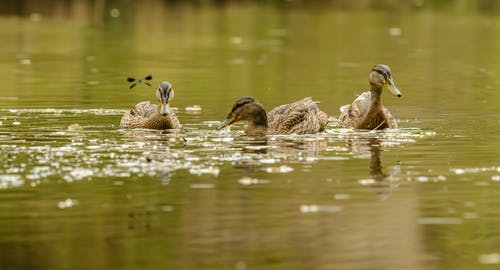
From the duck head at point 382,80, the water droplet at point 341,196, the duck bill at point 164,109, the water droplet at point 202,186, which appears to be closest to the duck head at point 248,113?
the duck bill at point 164,109

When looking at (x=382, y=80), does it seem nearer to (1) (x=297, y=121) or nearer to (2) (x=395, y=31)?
(1) (x=297, y=121)

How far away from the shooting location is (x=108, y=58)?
29.5 metres

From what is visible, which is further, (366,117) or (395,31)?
(395,31)

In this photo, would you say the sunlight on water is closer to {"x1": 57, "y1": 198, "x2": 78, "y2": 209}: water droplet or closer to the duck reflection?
the duck reflection

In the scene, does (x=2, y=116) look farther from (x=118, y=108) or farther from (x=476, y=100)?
(x=476, y=100)

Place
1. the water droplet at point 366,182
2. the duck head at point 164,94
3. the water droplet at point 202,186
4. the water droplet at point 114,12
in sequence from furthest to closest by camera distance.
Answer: the water droplet at point 114,12, the duck head at point 164,94, the water droplet at point 366,182, the water droplet at point 202,186

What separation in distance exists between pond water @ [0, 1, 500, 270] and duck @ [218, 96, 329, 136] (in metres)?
0.23

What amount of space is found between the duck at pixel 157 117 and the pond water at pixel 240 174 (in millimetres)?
332

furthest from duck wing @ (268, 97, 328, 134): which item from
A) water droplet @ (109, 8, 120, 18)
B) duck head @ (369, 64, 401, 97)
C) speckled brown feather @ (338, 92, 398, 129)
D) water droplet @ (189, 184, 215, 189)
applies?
water droplet @ (109, 8, 120, 18)

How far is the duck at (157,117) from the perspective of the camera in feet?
53.8

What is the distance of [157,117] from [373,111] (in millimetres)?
2836

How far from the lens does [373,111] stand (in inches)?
663

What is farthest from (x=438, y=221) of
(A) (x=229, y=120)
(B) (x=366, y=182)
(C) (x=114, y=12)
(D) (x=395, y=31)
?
(C) (x=114, y=12)

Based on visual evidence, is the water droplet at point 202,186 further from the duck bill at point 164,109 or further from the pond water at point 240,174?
the duck bill at point 164,109
